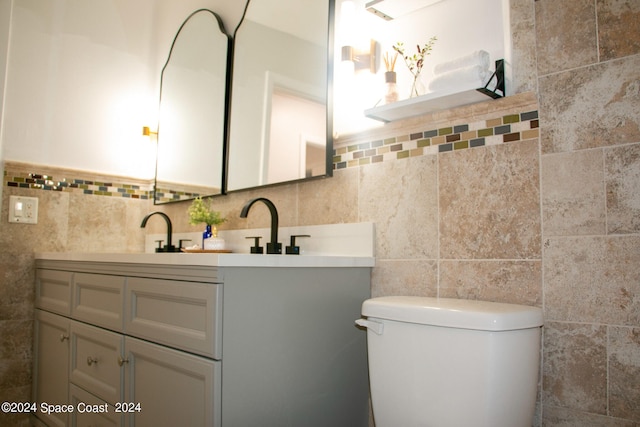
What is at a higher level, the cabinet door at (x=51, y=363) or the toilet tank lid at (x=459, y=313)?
the toilet tank lid at (x=459, y=313)

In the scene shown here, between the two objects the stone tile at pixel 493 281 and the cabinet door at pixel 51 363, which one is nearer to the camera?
the stone tile at pixel 493 281

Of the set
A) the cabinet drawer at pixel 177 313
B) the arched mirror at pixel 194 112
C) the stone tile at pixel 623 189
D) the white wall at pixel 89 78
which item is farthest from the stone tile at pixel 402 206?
the white wall at pixel 89 78

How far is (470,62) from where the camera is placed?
1.33m

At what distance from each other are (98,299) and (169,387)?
589mm

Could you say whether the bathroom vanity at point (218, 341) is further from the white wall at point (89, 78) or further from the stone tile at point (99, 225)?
the white wall at point (89, 78)

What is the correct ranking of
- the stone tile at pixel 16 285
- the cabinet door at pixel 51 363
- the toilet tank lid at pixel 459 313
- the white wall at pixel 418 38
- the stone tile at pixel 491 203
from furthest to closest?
the stone tile at pixel 16 285 → the cabinet door at pixel 51 363 → the white wall at pixel 418 38 → the stone tile at pixel 491 203 → the toilet tank lid at pixel 459 313

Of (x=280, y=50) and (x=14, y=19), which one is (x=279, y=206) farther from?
(x=14, y=19)

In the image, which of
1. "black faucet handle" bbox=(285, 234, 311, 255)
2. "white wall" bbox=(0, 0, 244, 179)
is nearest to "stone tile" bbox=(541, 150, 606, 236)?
"black faucet handle" bbox=(285, 234, 311, 255)

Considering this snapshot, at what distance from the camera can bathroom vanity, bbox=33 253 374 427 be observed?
1.21 m

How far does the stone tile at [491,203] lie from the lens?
129 cm

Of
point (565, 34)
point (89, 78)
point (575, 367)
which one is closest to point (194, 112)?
point (89, 78)

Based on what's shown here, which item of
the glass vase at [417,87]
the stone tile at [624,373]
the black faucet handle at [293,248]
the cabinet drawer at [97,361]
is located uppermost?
the glass vase at [417,87]

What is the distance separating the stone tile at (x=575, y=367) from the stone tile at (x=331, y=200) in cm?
73

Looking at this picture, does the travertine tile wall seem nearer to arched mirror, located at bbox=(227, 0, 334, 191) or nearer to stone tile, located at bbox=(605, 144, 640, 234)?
stone tile, located at bbox=(605, 144, 640, 234)
